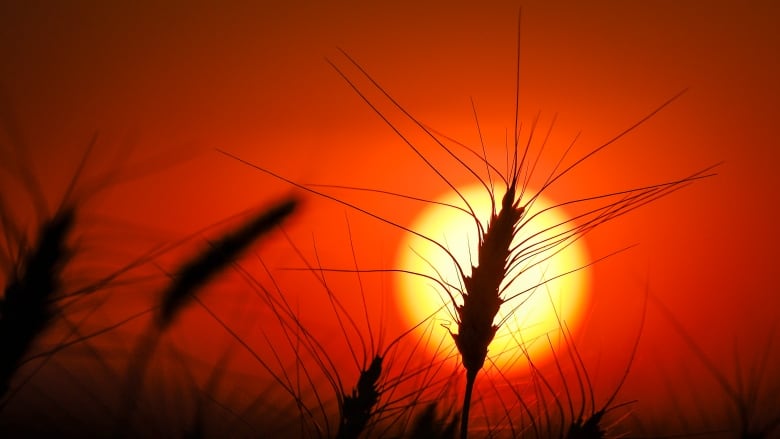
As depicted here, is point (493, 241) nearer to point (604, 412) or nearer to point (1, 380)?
point (604, 412)

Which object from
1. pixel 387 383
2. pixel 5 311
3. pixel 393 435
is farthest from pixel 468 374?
pixel 5 311

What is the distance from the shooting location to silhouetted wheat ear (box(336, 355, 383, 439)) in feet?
6.44

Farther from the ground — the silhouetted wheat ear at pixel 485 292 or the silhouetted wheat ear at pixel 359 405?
the silhouetted wheat ear at pixel 485 292

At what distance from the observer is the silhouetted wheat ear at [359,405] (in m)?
1.96

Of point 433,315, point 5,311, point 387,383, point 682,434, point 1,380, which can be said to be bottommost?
point 1,380

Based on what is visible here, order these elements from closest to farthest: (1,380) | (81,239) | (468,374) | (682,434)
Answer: (1,380)
(81,239)
(468,374)
(682,434)

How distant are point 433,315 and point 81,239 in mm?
1097

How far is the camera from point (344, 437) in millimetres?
1948

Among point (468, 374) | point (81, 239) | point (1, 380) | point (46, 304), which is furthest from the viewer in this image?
point (468, 374)

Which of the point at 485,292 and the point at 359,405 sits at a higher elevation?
the point at 485,292

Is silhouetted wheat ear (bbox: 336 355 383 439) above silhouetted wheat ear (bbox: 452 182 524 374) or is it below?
below

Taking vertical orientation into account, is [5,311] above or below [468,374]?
below

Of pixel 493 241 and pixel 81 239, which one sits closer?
pixel 81 239

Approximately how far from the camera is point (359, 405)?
198 cm
